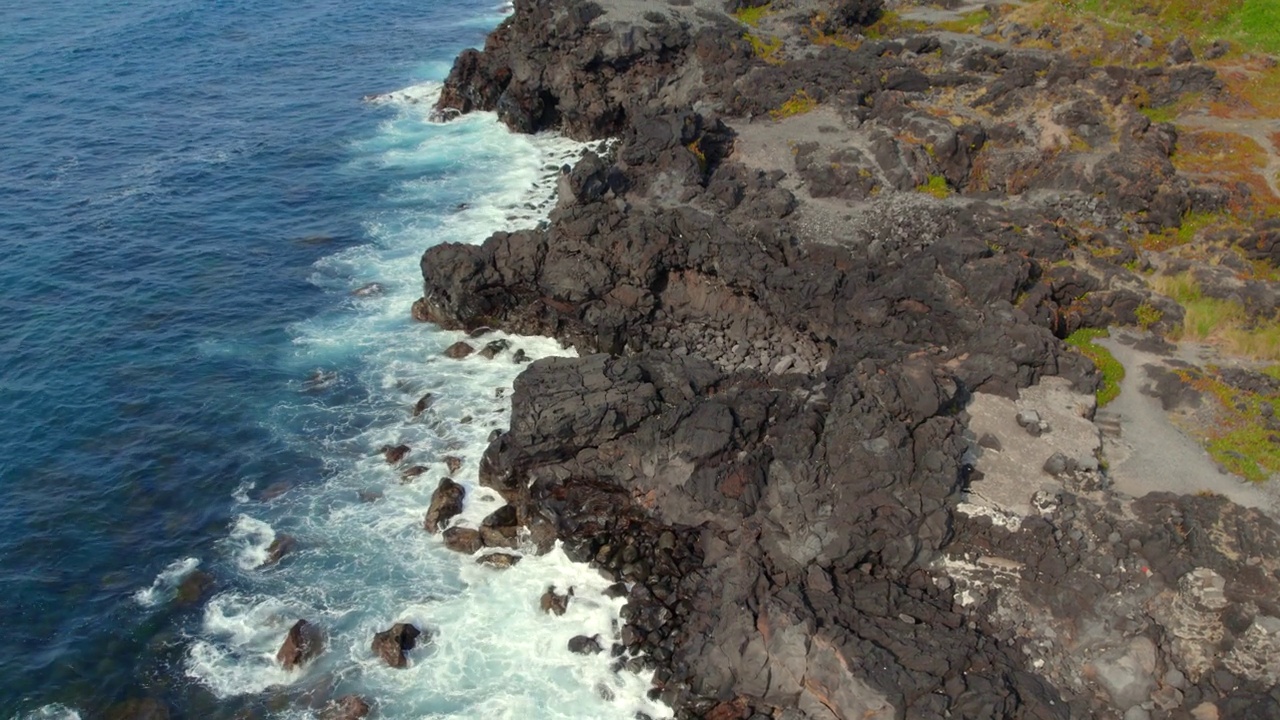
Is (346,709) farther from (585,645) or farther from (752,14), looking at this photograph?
(752,14)

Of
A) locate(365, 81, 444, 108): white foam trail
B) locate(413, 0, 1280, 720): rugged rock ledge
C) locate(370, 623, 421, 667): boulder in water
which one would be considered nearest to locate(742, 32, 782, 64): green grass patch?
locate(413, 0, 1280, 720): rugged rock ledge

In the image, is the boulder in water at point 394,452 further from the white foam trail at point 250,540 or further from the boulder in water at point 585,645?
the boulder in water at point 585,645

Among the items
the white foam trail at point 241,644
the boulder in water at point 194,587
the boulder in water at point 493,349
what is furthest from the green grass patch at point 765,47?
the boulder in water at point 194,587

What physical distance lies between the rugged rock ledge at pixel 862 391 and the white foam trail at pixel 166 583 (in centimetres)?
1403

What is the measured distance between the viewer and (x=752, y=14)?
86.9 metres

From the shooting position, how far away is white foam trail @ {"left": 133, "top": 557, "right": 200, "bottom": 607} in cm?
3919

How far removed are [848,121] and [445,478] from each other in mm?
39640

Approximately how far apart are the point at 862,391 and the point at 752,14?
59.2 meters

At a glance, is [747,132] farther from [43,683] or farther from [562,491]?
[43,683]

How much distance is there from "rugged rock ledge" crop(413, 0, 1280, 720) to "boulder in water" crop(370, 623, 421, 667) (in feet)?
25.7

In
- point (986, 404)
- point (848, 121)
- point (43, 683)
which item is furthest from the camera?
point (848, 121)

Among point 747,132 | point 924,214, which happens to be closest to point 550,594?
point 924,214

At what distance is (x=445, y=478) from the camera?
44.7 meters

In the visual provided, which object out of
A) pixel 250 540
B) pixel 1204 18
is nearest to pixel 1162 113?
pixel 1204 18
